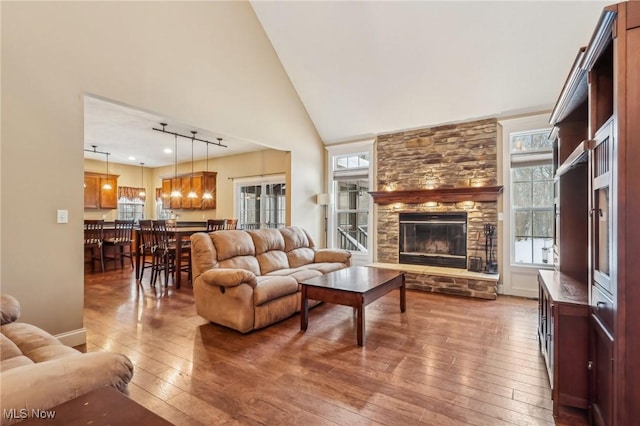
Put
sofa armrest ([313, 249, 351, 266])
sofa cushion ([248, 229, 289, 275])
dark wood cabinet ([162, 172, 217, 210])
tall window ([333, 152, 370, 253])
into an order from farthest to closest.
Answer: dark wood cabinet ([162, 172, 217, 210]), tall window ([333, 152, 370, 253]), sofa armrest ([313, 249, 351, 266]), sofa cushion ([248, 229, 289, 275])

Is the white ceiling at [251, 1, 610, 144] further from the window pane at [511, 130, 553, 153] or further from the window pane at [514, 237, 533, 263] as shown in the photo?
the window pane at [514, 237, 533, 263]

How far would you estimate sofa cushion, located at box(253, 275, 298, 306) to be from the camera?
330cm

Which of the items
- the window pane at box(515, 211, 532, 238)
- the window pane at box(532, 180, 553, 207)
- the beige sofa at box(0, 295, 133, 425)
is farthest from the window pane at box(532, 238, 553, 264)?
the beige sofa at box(0, 295, 133, 425)

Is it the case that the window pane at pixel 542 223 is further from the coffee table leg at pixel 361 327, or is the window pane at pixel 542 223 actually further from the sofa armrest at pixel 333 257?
the coffee table leg at pixel 361 327

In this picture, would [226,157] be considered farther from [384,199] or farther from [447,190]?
[447,190]

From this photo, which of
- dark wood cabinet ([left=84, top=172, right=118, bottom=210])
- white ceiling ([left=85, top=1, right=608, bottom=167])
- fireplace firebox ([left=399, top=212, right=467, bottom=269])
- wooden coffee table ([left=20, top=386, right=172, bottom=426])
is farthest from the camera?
dark wood cabinet ([left=84, top=172, right=118, bottom=210])

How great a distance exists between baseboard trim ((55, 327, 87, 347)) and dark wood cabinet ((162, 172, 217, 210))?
5439 millimetres

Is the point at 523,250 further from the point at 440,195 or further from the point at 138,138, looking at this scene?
the point at 138,138

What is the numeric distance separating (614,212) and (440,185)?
4.16 m

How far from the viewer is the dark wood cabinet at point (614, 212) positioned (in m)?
1.44

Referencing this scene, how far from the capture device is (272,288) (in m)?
3.45

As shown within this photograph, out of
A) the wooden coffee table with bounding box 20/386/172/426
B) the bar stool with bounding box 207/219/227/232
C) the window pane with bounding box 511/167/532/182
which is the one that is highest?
the window pane with bounding box 511/167/532/182

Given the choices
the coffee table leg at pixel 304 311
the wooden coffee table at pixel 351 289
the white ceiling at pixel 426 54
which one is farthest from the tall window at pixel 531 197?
the coffee table leg at pixel 304 311

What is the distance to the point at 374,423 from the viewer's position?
1904mm
